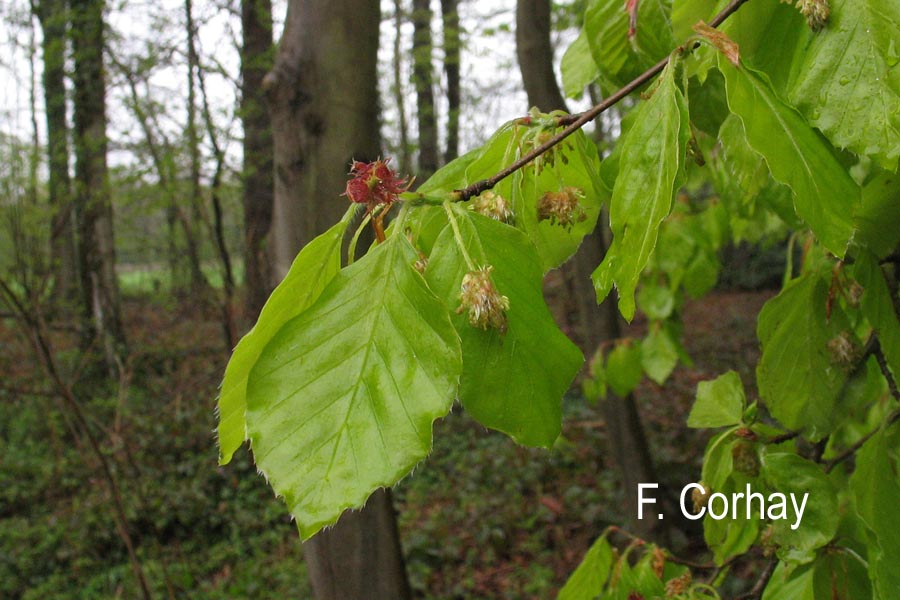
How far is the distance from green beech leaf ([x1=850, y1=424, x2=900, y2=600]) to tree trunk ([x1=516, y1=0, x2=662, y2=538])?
1.72 meters

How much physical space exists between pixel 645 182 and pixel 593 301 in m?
2.65

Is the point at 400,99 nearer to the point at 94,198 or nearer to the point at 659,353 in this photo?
the point at 94,198

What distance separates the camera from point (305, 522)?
0.51 metres

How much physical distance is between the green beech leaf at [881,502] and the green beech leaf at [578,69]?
739 millimetres

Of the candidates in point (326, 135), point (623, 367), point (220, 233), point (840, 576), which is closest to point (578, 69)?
point (326, 135)

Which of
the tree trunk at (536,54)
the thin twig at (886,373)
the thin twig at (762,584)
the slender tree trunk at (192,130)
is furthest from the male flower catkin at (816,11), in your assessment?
the slender tree trunk at (192,130)

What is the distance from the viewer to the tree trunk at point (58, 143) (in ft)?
22.9

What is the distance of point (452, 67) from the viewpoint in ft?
34.1

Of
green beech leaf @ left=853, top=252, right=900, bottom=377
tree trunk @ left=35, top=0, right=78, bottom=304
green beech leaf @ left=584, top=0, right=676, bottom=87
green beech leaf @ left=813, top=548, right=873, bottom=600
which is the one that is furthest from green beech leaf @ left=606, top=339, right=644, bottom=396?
tree trunk @ left=35, top=0, right=78, bottom=304

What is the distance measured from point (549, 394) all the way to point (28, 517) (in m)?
6.95

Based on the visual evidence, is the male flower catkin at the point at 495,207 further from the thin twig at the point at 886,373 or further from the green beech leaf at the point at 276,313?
the thin twig at the point at 886,373

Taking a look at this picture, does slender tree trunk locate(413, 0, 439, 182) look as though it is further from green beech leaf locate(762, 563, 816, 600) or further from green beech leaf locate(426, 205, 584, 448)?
green beech leaf locate(426, 205, 584, 448)

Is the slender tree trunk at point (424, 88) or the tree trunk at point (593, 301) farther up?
the slender tree trunk at point (424, 88)

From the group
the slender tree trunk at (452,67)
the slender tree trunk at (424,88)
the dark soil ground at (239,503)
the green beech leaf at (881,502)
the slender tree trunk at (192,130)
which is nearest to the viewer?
the green beech leaf at (881,502)
